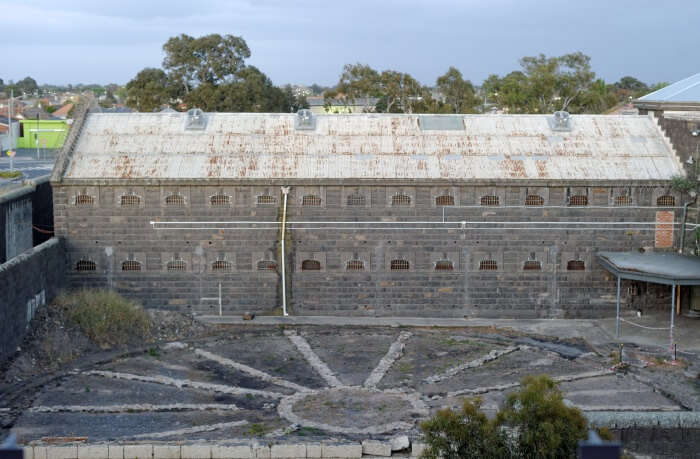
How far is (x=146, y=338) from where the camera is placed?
103ft

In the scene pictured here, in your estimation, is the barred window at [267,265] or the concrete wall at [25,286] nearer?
the concrete wall at [25,286]

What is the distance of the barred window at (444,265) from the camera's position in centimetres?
3438

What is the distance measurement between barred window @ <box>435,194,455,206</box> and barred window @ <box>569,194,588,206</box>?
4485mm

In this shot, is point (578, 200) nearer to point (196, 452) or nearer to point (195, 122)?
point (195, 122)

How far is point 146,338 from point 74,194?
6.76 meters

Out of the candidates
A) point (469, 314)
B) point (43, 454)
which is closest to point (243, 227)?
point (469, 314)

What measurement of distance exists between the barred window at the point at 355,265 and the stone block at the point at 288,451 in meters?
14.8

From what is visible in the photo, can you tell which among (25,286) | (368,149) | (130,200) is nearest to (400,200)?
(368,149)

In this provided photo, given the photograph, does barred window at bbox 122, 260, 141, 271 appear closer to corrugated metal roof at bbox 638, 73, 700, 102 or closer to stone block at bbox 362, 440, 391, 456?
stone block at bbox 362, 440, 391, 456

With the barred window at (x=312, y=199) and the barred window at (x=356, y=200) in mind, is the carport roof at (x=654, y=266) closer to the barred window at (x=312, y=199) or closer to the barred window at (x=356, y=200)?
the barred window at (x=356, y=200)

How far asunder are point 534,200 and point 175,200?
13543 mm

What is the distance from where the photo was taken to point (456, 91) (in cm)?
7775

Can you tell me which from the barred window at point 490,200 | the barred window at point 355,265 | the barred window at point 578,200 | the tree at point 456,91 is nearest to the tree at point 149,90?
the tree at point 456,91

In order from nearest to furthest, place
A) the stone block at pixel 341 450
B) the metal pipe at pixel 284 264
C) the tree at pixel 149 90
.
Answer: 1. the stone block at pixel 341 450
2. the metal pipe at pixel 284 264
3. the tree at pixel 149 90
